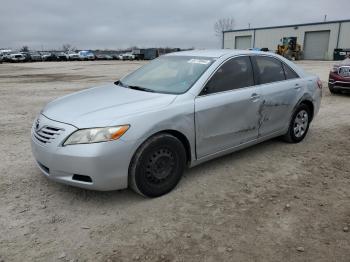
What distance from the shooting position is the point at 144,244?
284cm

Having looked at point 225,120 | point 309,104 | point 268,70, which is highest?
point 268,70

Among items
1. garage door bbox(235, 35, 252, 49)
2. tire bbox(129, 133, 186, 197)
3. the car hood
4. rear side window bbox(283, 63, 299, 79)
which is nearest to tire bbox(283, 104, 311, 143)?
rear side window bbox(283, 63, 299, 79)

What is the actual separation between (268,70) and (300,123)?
1.21 metres

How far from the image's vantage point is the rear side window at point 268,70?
4.66m

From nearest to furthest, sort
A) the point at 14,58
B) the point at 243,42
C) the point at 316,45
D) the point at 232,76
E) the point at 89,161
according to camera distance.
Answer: the point at 89,161 < the point at 232,76 < the point at 14,58 < the point at 316,45 < the point at 243,42

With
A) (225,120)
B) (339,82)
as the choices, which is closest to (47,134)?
(225,120)

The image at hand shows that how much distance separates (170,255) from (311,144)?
3.71 meters

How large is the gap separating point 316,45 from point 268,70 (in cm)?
4963

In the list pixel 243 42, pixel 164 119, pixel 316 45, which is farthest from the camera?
pixel 243 42

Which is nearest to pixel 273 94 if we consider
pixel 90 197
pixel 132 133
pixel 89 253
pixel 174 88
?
pixel 174 88

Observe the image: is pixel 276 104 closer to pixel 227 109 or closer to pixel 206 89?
pixel 227 109

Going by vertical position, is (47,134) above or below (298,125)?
above

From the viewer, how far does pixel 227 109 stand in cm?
404

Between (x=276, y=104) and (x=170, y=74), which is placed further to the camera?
(x=276, y=104)
